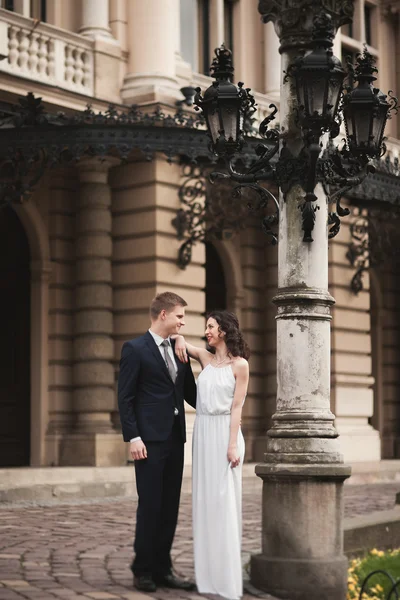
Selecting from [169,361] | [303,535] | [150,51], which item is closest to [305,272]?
[169,361]

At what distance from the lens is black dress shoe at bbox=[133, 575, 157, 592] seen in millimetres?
7926

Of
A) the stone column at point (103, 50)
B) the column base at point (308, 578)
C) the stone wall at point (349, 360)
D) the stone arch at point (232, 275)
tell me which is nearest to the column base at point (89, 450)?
the stone arch at point (232, 275)

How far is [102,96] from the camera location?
1983 cm

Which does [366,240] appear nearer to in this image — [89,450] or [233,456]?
[89,450]

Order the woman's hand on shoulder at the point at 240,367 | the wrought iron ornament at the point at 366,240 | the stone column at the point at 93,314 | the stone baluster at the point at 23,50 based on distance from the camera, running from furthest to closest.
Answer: the wrought iron ornament at the point at 366,240 < the stone column at the point at 93,314 < the stone baluster at the point at 23,50 < the woman's hand on shoulder at the point at 240,367

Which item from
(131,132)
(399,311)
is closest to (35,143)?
(131,132)

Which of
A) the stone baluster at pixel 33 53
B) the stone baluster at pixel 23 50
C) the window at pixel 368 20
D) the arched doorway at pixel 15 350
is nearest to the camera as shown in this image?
the stone baluster at pixel 23 50

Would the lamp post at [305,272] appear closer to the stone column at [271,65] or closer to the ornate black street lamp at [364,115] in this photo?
the ornate black street lamp at [364,115]

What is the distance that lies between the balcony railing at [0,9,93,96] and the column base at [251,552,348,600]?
11.6m

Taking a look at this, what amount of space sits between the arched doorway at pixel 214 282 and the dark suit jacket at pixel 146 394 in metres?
14.9

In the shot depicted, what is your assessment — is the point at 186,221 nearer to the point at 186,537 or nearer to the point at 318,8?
the point at 186,537

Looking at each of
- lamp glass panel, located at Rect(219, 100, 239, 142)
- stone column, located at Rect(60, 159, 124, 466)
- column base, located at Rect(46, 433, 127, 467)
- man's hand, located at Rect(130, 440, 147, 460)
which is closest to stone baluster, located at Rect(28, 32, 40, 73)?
stone column, located at Rect(60, 159, 124, 466)

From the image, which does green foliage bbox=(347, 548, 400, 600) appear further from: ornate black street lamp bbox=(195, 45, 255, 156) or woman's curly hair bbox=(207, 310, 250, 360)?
ornate black street lamp bbox=(195, 45, 255, 156)

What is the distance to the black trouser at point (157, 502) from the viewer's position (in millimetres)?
8000
